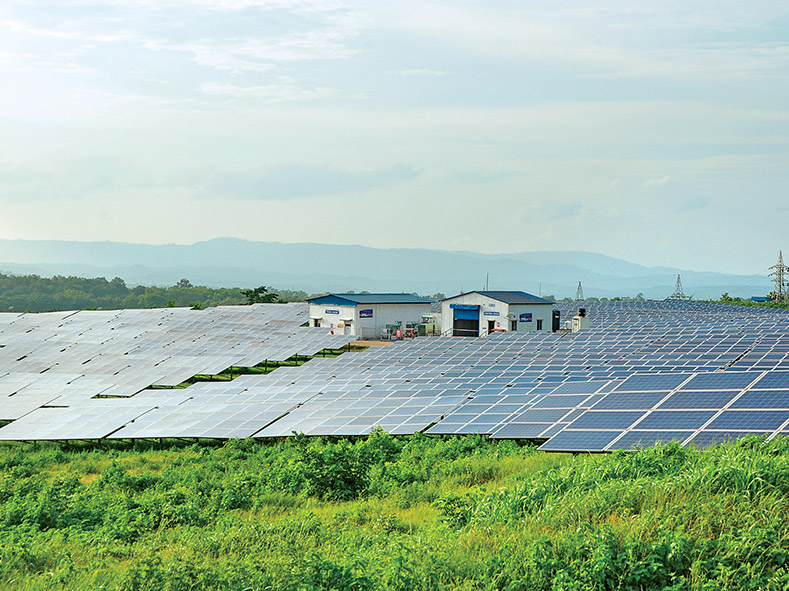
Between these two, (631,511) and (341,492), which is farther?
(341,492)

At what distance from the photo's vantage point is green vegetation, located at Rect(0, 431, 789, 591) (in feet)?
23.4

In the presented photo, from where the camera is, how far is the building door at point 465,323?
60938 mm

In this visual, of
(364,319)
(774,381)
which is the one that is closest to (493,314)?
(364,319)

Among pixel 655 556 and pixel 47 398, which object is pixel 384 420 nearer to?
pixel 655 556

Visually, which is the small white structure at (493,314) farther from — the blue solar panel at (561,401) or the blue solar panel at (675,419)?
the blue solar panel at (675,419)

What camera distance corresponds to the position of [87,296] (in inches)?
6107

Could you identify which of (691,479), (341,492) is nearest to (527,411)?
(341,492)

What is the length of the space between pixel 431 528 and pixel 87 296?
161m

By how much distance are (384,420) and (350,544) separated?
12431mm

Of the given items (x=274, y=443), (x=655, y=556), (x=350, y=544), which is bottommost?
(x=274, y=443)

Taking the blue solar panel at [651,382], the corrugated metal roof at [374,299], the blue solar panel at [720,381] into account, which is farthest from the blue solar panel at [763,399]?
the corrugated metal roof at [374,299]

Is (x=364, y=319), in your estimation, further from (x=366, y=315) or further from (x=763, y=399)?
(x=763, y=399)

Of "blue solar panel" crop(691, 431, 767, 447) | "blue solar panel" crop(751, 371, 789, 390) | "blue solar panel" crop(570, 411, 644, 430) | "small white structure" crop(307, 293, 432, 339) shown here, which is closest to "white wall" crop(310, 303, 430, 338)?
"small white structure" crop(307, 293, 432, 339)

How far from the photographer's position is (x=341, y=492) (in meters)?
14.0
